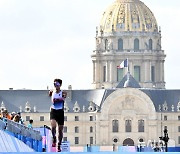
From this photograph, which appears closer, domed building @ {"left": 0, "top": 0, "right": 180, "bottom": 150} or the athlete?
the athlete

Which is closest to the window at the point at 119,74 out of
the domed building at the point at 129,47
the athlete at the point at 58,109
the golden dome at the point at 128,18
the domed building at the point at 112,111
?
the domed building at the point at 129,47

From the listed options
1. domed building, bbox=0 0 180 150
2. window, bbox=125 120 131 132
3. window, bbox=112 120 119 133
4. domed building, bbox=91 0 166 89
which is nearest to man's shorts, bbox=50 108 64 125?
domed building, bbox=0 0 180 150

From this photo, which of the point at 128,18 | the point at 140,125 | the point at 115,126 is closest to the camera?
the point at 115,126

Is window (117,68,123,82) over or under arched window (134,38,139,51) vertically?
under

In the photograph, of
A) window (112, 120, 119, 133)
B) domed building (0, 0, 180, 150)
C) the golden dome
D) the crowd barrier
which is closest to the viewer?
Answer: the crowd barrier

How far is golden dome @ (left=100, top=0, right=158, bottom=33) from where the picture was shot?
174m

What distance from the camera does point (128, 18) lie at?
175875 mm

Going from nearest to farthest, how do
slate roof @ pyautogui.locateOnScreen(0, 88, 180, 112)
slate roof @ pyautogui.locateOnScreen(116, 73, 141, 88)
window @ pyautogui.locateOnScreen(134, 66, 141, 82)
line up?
slate roof @ pyautogui.locateOnScreen(0, 88, 180, 112), slate roof @ pyautogui.locateOnScreen(116, 73, 141, 88), window @ pyautogui.locateOnScreen(134, 66, 141, 82)

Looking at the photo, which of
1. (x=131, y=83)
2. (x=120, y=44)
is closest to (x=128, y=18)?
(x=120, y=44)

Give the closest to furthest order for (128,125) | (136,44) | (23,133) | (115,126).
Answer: (23,133) → (128,125) → (115,126) → (136,44)

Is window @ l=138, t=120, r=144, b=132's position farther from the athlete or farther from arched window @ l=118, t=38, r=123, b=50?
the athlete

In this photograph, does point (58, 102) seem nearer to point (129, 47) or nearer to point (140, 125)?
point (140, 125)

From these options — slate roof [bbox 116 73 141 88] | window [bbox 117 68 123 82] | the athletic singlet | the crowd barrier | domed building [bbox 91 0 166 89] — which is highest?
domed building [bbox 91 0 166 89]

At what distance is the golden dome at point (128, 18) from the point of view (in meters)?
174
